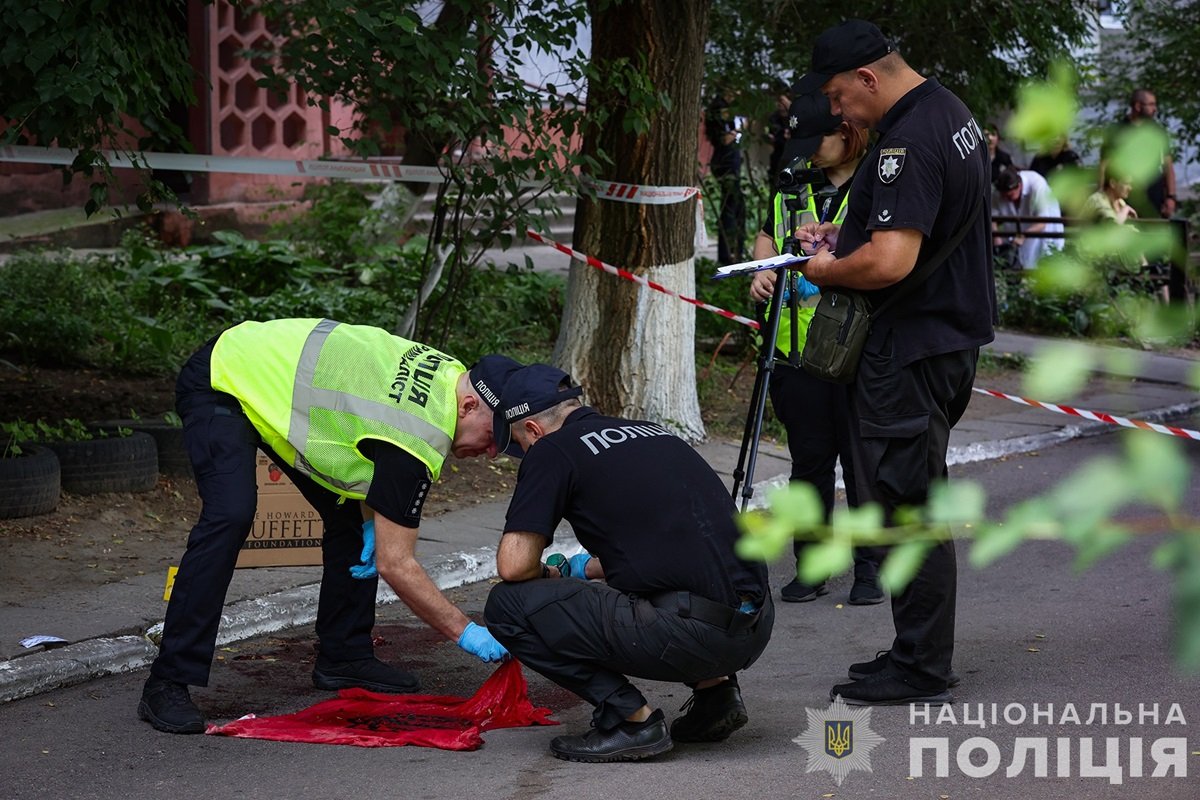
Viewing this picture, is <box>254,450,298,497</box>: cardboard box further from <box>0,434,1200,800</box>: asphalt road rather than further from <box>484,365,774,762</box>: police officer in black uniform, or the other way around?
<box>484,365,774,762</box>: police officer in black uniform

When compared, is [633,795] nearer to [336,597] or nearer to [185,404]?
[336,597]

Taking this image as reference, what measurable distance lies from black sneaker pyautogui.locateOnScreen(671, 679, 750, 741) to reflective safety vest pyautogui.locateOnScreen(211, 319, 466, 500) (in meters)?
1.03

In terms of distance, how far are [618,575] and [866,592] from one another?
2120mm

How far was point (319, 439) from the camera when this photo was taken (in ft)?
14.3

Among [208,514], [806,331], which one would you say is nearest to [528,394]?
[208,514]

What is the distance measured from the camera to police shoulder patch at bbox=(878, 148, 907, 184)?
427cm

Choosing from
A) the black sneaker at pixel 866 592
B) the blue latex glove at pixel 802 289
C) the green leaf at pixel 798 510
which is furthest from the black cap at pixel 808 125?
the green leaf at pixel 798 510

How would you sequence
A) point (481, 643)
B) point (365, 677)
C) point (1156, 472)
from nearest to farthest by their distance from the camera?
point (1156, 472) < point (481, 643) < point (365, 677)

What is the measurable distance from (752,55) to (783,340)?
6.38 m

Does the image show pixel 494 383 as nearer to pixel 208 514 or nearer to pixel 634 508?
pixel 634 508

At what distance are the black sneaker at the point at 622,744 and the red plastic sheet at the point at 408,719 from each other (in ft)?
1.13

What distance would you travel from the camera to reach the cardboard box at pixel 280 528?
6.13 m

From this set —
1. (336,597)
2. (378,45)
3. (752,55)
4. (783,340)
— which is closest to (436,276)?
(378,45)

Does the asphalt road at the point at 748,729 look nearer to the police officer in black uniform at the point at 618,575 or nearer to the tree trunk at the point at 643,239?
the police officer in black uniform at the point at 618,575
